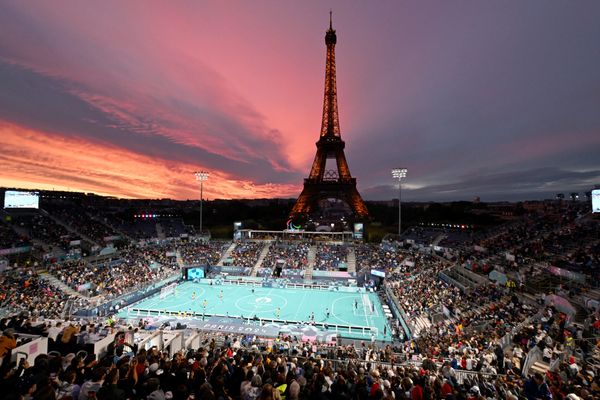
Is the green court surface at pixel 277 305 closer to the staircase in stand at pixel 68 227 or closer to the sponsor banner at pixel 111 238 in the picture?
the sponsor banner at pixel 111 238

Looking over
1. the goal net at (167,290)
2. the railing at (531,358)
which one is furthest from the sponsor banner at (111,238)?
the railing at (531,358)

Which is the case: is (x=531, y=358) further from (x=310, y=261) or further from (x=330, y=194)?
(x=330, y=194)

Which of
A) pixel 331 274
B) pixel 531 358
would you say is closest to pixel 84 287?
A: pixel 331 274

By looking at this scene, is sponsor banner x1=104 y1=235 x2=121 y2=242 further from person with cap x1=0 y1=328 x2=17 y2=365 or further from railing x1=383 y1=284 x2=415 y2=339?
person with cap x1=0 y1=328 x2=17 y2=365

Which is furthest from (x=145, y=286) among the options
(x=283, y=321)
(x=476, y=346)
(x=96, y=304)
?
(x=476, y=346)

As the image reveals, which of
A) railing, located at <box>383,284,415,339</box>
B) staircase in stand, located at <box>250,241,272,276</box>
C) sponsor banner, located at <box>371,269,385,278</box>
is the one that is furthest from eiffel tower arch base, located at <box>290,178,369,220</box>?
railing, located at <box>383,284,415,339</box>

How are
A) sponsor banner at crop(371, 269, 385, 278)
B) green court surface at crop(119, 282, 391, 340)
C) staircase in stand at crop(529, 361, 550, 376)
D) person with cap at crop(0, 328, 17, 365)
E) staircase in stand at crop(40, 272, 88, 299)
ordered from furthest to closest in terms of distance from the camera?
sponsor banner at crop(371, 269, 385, 278) < staircase in stand at crop(40, 272, 88, 299) < green court surface at crop(119, 282, 391, 340) < staircase in stand at crop(529, 361, 550, 376) < person with cap at crop(0, 328, 17, 365)
